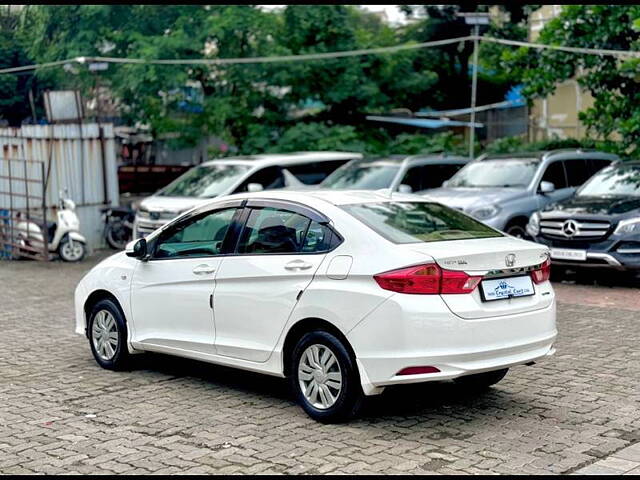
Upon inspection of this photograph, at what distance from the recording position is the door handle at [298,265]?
6.88m

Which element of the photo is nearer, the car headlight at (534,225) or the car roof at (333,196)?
the car roof at (333,196)

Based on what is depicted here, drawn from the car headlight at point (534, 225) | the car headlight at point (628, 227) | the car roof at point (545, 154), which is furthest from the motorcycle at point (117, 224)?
the car headlight at point (628, 227)

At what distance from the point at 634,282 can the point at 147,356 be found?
7.88 metres

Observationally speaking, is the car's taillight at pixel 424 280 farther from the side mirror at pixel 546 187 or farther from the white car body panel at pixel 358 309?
the side mirror at pixel 546 187

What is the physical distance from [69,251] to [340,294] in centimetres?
1308

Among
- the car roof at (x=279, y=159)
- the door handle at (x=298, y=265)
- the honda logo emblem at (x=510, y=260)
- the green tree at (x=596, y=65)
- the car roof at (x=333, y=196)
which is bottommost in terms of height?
the door handle at (x=298, y=265)

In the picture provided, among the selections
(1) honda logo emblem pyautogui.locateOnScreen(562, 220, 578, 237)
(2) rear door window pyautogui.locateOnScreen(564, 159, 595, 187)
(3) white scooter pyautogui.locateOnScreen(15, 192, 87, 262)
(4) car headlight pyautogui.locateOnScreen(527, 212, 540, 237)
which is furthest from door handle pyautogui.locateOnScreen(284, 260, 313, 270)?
(3) white scooter pyautogui.locateOnScreen(15, 192, 87, 262)

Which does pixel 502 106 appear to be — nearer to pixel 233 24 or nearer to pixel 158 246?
pixel 233 24

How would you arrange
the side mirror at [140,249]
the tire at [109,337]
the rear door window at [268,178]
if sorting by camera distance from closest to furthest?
the side mirror at [140,249], the tire at [109,337], the rear door window at [268,178]

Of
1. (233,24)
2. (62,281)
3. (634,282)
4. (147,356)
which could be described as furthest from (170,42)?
(147,356)

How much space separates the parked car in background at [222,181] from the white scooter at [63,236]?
1.18 metres

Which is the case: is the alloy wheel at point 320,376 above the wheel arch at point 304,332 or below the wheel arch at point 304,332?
below

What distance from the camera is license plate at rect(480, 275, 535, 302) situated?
6.52m

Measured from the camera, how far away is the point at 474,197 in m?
16.0
